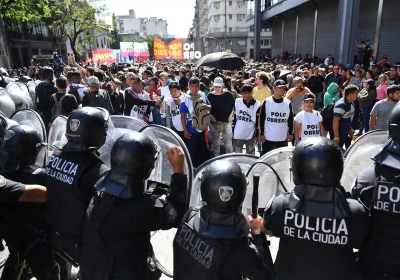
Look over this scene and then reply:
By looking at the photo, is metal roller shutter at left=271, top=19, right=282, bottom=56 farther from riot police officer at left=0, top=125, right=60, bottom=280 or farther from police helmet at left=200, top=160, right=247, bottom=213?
police helmet at left=200, top=160, right=247, bottom=213

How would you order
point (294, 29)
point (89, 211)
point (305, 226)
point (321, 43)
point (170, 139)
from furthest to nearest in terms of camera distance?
point (294, 29) < point (321, 43) < point (170, 139) < point (89, 211) < point (305, 226)

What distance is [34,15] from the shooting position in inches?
794

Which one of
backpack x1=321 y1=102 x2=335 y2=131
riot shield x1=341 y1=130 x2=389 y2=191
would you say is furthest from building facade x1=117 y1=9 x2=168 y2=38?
riot shield x1=341 y1=130 x2=389 y2=191

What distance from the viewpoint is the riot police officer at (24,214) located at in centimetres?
265

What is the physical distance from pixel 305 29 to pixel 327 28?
16.4ft

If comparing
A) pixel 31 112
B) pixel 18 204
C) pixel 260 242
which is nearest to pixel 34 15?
pixel 31 112

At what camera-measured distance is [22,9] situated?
18.9 m

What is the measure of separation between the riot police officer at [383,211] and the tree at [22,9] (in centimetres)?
1985

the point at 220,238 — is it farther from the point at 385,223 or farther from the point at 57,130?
the point at 57,130

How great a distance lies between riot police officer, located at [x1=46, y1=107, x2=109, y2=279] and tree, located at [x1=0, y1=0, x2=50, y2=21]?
18.3m

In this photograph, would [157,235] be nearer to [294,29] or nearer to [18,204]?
[18,204]

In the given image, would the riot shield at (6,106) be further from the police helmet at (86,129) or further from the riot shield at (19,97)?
the police helmet at (86,129)

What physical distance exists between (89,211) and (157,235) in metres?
1.29

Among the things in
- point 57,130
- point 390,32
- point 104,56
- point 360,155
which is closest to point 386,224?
point 360,155
